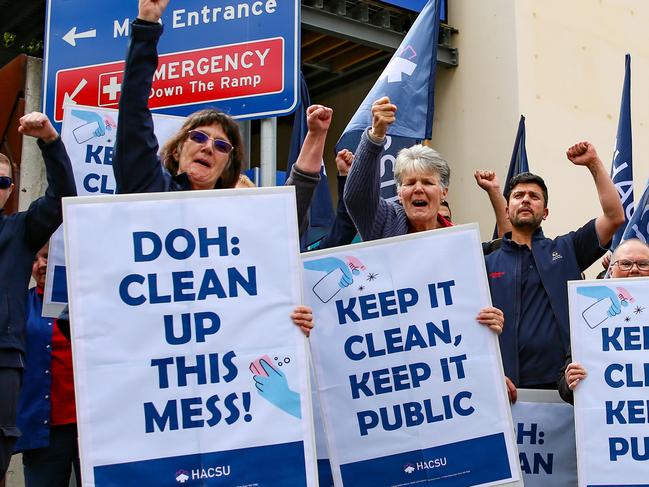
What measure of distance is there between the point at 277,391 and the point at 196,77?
176 cm

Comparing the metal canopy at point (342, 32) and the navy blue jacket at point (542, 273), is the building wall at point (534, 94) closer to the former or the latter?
the metal canopy at point (342, 32)

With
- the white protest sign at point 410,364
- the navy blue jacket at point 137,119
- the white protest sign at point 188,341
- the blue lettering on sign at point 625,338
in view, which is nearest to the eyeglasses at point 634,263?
the blue lettering on sign at point 625,338

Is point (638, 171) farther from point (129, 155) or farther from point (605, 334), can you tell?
point (129, 155)

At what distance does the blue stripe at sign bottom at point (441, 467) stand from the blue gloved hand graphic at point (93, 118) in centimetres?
210

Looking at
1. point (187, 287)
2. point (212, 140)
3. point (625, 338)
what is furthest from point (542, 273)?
point (187, 287)

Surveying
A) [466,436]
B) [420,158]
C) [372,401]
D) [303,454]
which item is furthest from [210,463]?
[420,158]

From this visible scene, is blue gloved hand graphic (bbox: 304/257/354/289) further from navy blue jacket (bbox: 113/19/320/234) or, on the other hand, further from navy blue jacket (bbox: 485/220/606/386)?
navy blue jacket (bbox: 485/220/606/386)

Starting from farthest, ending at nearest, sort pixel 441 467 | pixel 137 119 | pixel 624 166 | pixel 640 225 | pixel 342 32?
pixel 342 32
pixel 624 166
pixel 640 225
pixel 441 467
pixel 137 119

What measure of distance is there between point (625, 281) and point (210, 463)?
6.51 feet

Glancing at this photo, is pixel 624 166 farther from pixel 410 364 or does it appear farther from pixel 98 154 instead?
pixel 98 154

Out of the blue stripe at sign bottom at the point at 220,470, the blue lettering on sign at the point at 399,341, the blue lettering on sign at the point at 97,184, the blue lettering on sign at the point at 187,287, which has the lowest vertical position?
the blue stripe at sign bottom at the point at 220,470

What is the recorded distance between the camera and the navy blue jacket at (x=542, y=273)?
166 inches

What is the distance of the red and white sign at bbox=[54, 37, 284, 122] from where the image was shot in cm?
395

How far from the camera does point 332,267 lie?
3.53 m
